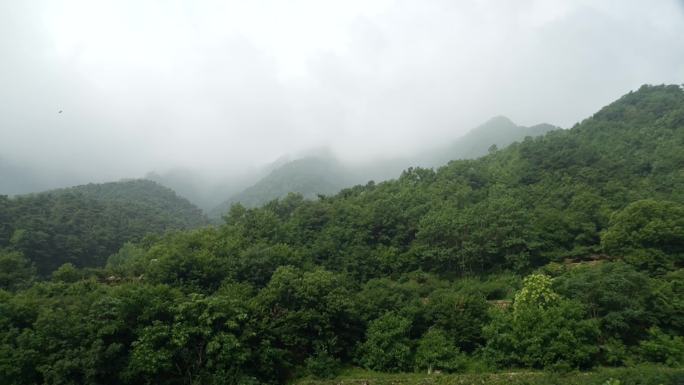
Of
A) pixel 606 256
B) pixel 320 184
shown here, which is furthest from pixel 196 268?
pixel 320 184

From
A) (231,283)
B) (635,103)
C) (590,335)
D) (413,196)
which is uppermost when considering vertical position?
(635,103)

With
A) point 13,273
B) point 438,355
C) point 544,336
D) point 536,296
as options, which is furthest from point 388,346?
point 13,273

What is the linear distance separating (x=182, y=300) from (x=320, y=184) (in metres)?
94.1

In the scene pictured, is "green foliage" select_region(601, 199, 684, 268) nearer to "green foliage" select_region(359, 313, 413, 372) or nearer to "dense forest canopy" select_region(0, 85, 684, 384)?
"dense forest canopy" select_region(0, 85, 684, 384)

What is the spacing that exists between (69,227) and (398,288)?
52.4 m

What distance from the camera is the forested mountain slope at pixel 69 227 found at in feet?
173

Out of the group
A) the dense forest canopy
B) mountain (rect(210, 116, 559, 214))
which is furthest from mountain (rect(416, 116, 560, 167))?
the dense forest canopy

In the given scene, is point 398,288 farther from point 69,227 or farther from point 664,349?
point 69,227

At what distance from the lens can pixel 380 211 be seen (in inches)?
1705

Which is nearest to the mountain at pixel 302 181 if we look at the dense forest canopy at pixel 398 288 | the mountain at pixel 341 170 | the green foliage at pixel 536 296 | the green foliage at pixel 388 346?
the mountain at pixel 341 170

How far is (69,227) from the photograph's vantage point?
59.4 metres

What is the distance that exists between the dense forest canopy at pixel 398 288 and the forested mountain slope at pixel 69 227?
623mm

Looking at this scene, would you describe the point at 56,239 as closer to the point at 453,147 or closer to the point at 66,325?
the point at 66,325

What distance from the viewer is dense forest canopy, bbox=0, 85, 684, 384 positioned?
19.6 meters
